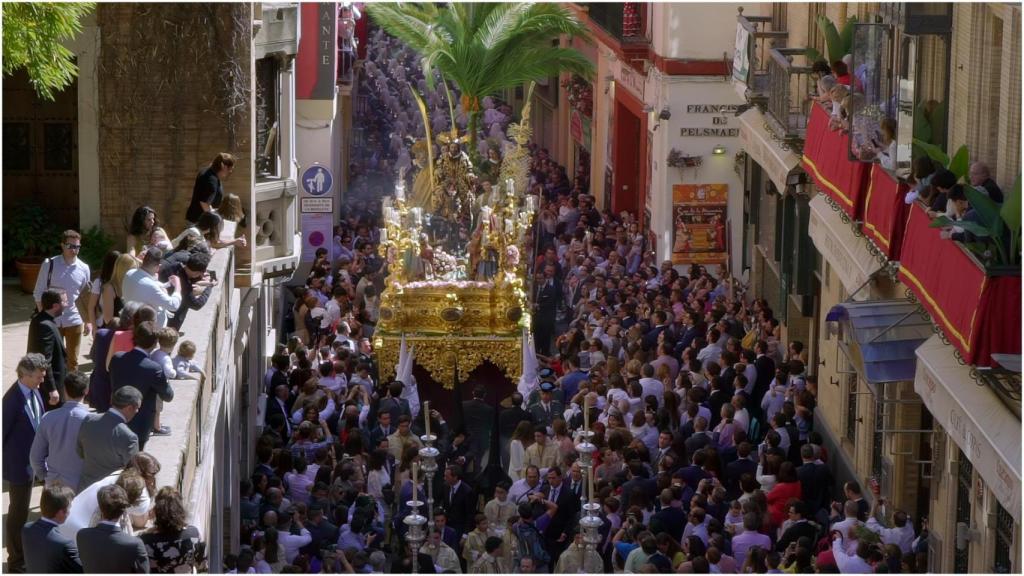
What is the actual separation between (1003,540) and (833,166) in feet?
21.5

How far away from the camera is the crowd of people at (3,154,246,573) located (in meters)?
10.2

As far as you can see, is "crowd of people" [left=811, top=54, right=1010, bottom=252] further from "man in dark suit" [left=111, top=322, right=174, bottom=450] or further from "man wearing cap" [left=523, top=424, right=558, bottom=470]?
"man in dark suit" [left=111, top=322, right=174, bottom=450]

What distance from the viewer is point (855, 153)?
19.7 metres

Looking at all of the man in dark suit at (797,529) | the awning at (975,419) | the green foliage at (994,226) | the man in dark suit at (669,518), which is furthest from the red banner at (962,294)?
the man in dark suit at (669,518)

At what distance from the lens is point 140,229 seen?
1553 cm

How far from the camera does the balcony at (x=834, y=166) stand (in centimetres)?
2012

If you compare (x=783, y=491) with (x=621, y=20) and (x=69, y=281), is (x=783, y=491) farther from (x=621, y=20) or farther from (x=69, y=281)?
(x=621, y=20)

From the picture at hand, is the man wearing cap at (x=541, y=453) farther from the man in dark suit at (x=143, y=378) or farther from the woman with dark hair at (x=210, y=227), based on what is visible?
the man in dark suit at (x=143, y=378)

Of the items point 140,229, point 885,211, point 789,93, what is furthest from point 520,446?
point 789,93

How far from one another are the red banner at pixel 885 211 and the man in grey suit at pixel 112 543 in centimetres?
988

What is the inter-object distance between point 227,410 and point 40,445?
7.14 meters

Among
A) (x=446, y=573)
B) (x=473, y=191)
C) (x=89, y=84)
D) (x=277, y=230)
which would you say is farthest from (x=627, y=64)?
(x=446, y=573)

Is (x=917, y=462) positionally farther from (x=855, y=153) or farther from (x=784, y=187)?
(x=784, y=187)

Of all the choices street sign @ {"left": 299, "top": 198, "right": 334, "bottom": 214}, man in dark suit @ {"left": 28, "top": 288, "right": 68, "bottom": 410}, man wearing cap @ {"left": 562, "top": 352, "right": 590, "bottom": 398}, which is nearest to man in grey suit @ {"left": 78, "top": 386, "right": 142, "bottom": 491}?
man in dark suit @ {"left": 28, "top": 288, "right": 68, "bottom": 410}
